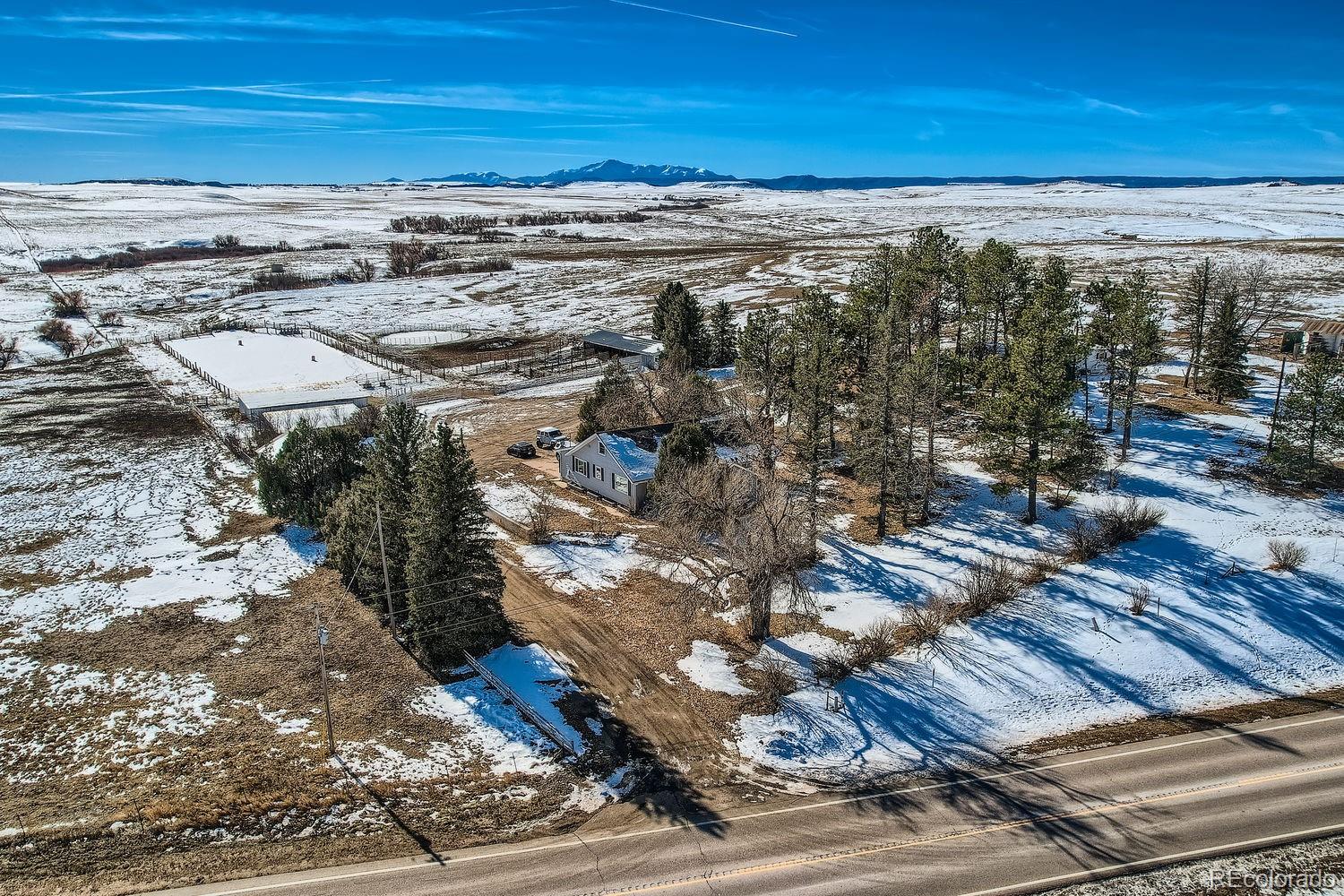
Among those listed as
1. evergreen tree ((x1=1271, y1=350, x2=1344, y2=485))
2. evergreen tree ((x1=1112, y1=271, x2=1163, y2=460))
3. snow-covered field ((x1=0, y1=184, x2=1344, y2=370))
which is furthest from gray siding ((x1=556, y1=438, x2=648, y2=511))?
snow-covered field ((x1=0, y1=184, x2=1344, y2=370))

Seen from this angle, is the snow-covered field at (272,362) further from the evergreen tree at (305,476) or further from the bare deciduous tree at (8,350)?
the evergreen tree at (305,476)

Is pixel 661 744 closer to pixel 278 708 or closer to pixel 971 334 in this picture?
pixel 278 708

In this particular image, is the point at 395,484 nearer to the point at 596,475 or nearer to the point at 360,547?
the point at 360,547

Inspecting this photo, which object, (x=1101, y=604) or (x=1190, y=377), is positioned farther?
(x=1190, y=377)

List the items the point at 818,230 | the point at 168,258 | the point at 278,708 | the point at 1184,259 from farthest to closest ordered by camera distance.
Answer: the point at 818,230, the point at 168,258, the point at 1184,259, the point at 278,708

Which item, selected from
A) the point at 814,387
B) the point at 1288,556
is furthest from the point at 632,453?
the point at 1288,556

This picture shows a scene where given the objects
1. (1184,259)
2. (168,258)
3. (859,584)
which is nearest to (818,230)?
(1184,259)

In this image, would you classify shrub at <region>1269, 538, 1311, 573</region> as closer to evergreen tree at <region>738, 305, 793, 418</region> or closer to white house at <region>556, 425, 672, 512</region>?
evergreen tree at <region>738, 305, 793, 418</region>

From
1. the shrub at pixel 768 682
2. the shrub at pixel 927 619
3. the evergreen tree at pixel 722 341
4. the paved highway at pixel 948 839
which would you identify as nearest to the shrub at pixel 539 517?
the shrub at pixel 768 682
